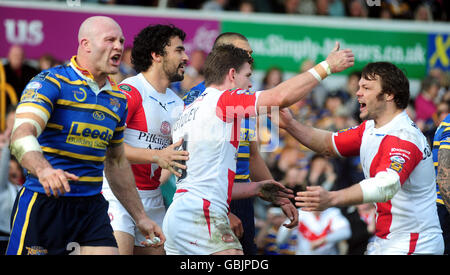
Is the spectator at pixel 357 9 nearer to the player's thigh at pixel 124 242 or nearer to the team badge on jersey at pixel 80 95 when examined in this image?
the player's thigh at pixel 124 242

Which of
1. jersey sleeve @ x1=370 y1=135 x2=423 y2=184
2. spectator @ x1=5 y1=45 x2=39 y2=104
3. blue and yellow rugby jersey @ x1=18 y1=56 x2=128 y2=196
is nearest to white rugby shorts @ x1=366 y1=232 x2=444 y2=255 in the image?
jersey sleeve @ x1=370 y1=135 x2=423 y2=184

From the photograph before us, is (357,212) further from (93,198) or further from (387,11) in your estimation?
(387,11)

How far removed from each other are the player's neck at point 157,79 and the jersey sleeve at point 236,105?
1.56 meters

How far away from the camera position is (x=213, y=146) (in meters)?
5.82

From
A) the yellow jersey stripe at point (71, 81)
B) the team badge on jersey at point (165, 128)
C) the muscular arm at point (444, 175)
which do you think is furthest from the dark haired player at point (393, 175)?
the yellow jersey stripe at point (71, 81)

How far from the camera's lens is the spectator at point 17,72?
12.2 meters

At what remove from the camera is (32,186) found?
215 inches

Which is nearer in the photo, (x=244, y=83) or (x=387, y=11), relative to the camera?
(x=244, y=83)

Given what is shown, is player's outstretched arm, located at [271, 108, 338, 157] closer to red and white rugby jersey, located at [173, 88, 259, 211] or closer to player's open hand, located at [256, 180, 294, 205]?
player's open hand, located at [256, 180, 294, 205]

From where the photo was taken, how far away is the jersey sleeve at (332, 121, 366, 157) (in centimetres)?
662

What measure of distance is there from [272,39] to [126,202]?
8.49 metres

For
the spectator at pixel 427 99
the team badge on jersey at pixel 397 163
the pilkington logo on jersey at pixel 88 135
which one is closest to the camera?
the pilkington logo on jersey at pixel 88 135

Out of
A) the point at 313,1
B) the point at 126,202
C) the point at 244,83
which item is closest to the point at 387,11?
the point at 313,1
